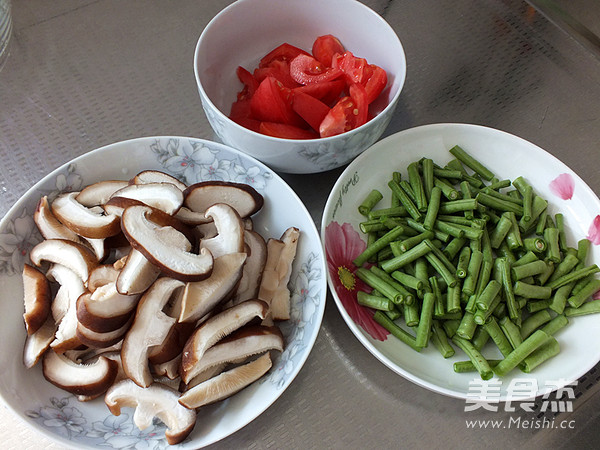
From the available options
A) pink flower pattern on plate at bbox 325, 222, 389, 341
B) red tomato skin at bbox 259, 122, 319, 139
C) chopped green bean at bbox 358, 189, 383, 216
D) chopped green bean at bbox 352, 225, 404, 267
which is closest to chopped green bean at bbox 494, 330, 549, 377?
pink flower pattern on plate at bbox 325, 222, 389, 341

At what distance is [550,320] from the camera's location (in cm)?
128

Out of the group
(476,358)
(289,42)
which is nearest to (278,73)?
(289,42)

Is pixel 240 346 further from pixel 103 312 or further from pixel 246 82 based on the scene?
pixel 246 82

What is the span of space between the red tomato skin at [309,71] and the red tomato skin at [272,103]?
0.08 meters

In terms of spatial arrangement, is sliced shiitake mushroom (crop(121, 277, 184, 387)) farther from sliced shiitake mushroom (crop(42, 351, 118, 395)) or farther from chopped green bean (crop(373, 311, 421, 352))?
chopped green bean (crop(373, 311, 421, 352))

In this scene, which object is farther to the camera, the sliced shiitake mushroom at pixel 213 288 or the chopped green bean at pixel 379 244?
the chopped green bean at pixel 379 244

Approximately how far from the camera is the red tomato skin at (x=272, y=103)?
137 centimetres

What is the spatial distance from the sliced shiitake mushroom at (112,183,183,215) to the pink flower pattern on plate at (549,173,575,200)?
98 cm

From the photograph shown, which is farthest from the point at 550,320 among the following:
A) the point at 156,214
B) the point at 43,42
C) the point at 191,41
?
the point at 43,42

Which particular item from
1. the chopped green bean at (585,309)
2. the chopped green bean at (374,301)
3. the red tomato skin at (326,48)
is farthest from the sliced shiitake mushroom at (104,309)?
the chopped green bean at (585,309)

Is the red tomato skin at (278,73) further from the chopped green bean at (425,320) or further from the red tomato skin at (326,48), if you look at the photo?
the chopped green bean at (425,320)

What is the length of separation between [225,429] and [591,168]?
129 cm

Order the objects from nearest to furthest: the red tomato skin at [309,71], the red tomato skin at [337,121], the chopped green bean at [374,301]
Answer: the chopped green bean at [374,301], the red tomato skin at [337,121], the red tomato skin at [309,71]

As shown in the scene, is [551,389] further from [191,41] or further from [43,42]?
[43,42]
